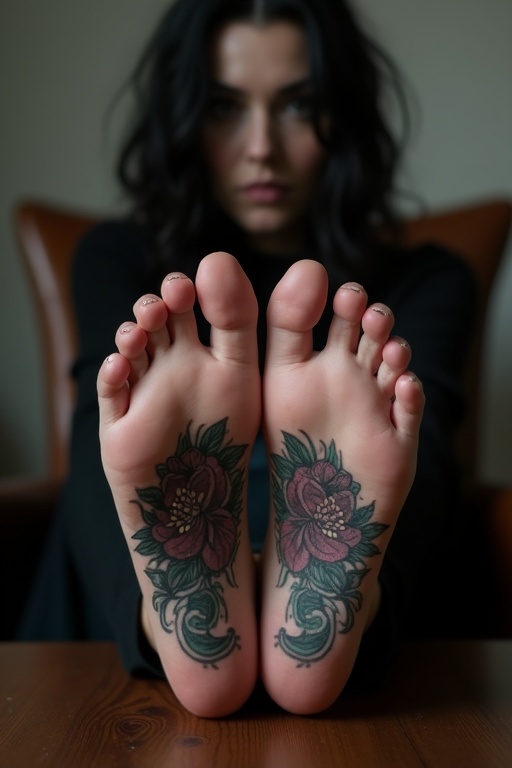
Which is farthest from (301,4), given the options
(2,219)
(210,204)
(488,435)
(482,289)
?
(488,435)

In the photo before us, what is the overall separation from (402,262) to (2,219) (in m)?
0.79

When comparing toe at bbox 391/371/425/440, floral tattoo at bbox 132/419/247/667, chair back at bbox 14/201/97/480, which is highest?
toe at bbox 391/371/425/440

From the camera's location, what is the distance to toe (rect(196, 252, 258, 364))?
0.55 m

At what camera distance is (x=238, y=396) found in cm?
58

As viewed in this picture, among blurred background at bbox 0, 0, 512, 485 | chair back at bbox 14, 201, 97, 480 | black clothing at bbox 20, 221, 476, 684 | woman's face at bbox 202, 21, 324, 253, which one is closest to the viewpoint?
black clothing at bbox 20, 221, 476, 684

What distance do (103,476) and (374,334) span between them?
12.1 inches

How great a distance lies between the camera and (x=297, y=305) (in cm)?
55

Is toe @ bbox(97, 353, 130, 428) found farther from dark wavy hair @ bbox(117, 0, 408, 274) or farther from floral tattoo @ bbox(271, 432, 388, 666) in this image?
dark wavy hair @ bbox(117, 0, 408, 274)

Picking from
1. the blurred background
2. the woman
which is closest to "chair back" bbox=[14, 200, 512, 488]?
the blurred background

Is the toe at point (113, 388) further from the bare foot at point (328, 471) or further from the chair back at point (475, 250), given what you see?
the chair back at point (475, 250)

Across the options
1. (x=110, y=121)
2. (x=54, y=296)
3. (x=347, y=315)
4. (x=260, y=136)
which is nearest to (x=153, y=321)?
(x=347, y=315)

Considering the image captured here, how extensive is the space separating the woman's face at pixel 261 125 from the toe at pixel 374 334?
0.48 m

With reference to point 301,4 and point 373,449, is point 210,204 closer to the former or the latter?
point 301,4

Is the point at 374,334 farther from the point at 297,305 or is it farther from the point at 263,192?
the point at 263,192
